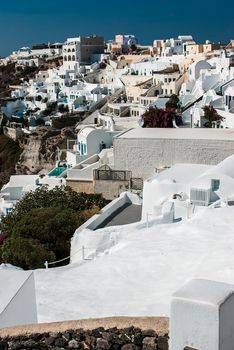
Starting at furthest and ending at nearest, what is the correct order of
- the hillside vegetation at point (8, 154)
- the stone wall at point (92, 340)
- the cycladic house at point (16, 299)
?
the hillside vegetation at point (8, 154), the cycladic house at point (16, 299), the stone wall at point (92, 340)

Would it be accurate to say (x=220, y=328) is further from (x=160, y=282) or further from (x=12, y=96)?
(x=12, y=96)

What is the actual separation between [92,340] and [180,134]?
580 inches

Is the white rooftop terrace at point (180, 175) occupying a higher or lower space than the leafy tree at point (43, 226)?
higher

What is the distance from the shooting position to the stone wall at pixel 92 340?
456 cm

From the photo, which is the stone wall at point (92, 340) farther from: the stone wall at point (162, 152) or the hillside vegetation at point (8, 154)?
the hillside vegetation at point (8, 154)

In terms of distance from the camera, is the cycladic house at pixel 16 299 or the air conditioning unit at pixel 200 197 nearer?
the cycladic house at pixel 16 299

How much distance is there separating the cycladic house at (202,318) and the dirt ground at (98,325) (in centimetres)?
71

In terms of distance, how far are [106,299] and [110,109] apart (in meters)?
38.1

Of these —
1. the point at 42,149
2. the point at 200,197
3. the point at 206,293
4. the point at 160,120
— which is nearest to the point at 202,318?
the point at 206,293

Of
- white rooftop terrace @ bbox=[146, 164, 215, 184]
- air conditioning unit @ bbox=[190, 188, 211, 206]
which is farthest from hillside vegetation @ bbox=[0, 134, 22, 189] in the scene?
air conditioning unit @ bbox=[190, 188, 211, 206]

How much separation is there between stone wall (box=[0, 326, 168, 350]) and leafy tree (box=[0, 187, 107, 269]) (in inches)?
249

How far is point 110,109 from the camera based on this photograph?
148ft

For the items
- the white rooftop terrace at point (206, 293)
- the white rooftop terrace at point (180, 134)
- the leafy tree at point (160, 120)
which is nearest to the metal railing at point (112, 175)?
the white rooftop terrace at point (180, 134)

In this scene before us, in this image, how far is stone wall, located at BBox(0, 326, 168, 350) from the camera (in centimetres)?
456
